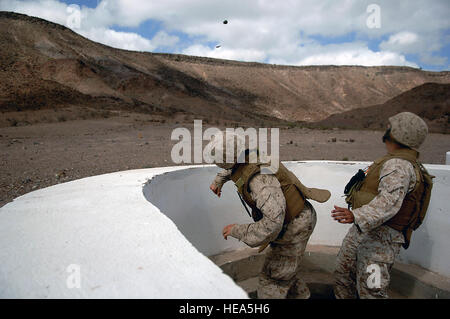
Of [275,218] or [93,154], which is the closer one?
[275,218]

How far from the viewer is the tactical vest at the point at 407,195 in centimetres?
184

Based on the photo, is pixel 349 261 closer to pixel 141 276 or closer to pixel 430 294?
pixel 430 294

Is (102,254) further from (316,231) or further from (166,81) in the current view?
(166,81)

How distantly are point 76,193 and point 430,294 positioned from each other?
3.15 m

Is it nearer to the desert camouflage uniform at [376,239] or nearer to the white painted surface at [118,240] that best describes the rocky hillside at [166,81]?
the white painted surface at [118,240]

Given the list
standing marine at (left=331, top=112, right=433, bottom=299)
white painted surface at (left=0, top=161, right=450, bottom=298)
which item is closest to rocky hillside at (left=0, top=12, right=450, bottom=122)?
white painted surface at (left=0, top=161, right=450, bottom=298)

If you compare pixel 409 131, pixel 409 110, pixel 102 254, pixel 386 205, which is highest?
pixel 409 110

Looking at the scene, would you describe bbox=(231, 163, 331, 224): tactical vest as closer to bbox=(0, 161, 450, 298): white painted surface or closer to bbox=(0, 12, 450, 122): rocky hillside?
bbox=(0, 161, 450, 298): white painted surface

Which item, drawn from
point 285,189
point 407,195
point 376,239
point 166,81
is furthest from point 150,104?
point 407,195

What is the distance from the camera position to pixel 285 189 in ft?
6.30

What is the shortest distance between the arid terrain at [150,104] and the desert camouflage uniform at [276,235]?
→ 3.55 m

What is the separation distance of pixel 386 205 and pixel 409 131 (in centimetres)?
46

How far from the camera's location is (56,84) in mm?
22672
